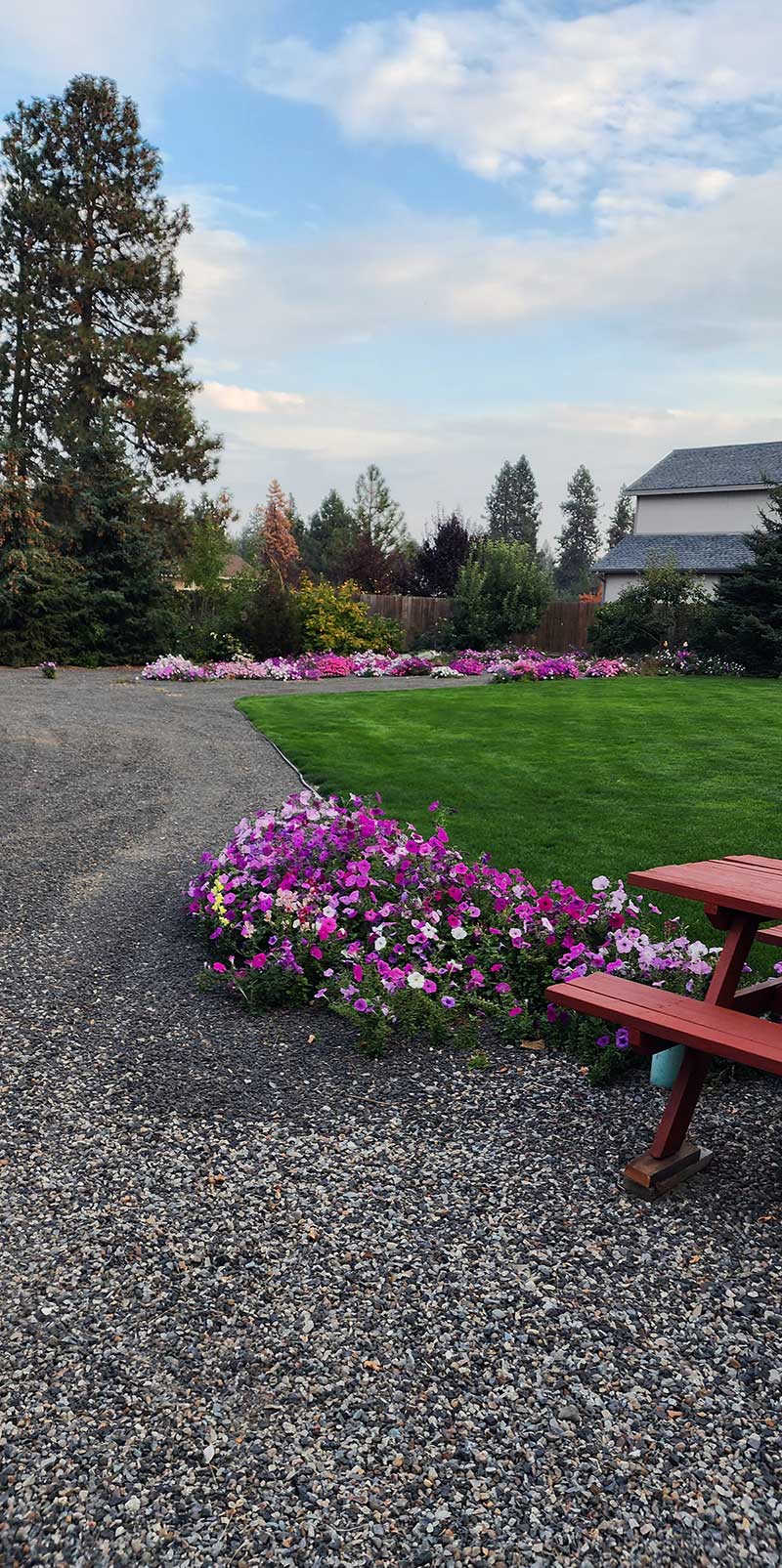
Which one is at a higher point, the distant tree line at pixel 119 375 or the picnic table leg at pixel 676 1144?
the distant tree line at pixel 119 375

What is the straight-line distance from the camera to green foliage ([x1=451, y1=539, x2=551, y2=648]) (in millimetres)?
25250

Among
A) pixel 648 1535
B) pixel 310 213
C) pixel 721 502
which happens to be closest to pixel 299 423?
pixel 721 502

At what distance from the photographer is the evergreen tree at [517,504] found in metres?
79.3

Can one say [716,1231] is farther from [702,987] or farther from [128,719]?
[128,719]

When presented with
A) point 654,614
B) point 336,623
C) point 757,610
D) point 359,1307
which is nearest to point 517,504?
point 336,623

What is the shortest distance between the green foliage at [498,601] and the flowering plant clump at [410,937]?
20803 millimetres

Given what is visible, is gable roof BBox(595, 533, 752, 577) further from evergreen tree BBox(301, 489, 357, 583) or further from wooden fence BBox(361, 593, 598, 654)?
evergreen tree BBox(301, 489, 357, 583)

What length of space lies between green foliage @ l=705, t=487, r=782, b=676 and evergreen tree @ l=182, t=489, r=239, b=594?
1286 centimetres

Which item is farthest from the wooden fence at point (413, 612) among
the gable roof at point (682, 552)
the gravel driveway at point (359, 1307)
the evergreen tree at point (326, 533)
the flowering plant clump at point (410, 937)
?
the evergreen tree at point (326, 533)

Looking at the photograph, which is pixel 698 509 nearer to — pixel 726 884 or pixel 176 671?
pixel 176 671

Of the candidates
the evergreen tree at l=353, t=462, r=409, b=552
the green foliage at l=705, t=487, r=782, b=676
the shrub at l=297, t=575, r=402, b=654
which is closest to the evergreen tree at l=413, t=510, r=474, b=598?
the shrub at l=297, t=575, r=402, b=654

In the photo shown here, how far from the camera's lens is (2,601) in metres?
19.4

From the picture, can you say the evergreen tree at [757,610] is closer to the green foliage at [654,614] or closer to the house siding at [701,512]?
the green foliage at [654,614]

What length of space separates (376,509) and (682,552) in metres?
22.2
